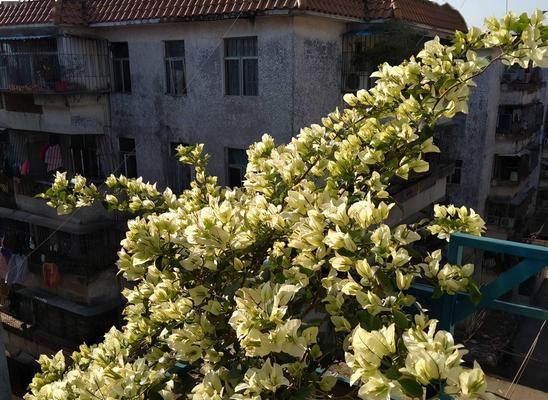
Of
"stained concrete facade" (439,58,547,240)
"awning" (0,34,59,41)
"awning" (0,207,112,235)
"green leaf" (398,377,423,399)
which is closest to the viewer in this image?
"green leaf" (398,377,423,399)

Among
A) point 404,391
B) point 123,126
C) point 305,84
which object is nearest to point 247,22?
point 305,84

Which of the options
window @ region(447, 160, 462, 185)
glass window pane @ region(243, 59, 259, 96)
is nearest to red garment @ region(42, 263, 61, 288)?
glass window pane @ region(243, 59, 259, 96)

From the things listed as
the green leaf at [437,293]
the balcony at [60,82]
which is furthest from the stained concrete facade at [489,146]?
the green leaf at [437,293]

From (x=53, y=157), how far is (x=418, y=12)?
10341 mm

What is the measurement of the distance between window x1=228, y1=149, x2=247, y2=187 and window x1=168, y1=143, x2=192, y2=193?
1.26 m

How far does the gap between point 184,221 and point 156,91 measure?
31.6 ft

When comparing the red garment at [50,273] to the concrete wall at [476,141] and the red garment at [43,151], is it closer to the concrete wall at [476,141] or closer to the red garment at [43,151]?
the red garment at [43,151]

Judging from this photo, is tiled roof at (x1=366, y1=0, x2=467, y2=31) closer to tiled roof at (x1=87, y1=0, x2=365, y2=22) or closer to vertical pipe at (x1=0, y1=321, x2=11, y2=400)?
tiled roof at (x1=87, y1=0, x2=365, y2=22)

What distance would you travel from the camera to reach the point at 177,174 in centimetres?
1193

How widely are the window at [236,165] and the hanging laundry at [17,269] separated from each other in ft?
22.0

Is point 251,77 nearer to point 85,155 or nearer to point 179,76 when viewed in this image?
point 179,76

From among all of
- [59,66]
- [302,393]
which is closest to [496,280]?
[302,393]

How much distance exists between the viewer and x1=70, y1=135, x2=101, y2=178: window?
44.6 ft

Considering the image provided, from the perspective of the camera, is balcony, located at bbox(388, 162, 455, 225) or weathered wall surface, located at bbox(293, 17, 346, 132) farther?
balcony, located at bbox(388, 162, 455, 225)
